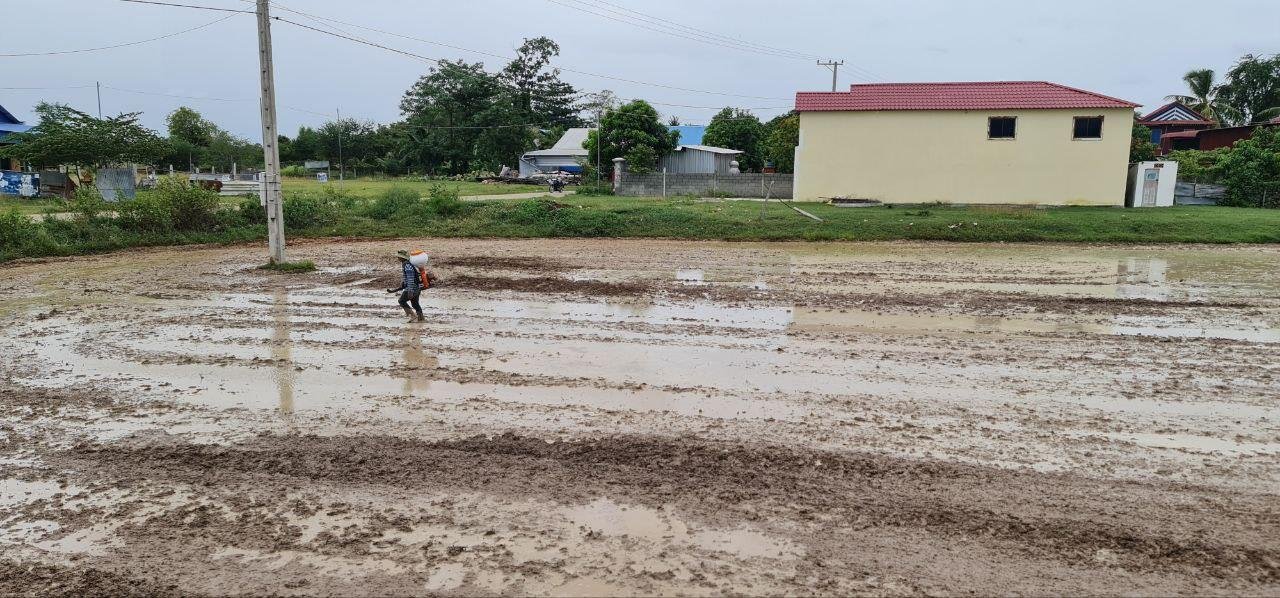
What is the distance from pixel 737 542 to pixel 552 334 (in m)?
5.78

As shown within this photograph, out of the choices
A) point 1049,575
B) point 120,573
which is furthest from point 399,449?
point 1049,575

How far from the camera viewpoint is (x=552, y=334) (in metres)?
10.2

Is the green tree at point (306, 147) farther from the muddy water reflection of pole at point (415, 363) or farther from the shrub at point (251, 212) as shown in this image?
the muddy water reflection of pole at point (415, 363)

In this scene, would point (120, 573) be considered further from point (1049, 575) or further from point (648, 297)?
point (648, 297)

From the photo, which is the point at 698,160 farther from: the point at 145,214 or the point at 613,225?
the point at 145,214

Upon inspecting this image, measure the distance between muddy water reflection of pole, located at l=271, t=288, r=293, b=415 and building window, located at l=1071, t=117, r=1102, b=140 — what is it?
28.3 metres

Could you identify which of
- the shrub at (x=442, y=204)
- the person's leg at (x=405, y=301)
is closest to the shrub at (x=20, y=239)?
the shrub at (x=442, y=204)

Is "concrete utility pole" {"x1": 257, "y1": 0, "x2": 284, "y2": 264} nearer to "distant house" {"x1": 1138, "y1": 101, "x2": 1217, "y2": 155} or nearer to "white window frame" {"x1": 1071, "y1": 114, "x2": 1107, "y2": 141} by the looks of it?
"white window frame" {"x1": 1071, "y1": 114, "x2": 1107, "y2": 141}

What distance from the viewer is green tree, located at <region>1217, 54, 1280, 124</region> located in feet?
201

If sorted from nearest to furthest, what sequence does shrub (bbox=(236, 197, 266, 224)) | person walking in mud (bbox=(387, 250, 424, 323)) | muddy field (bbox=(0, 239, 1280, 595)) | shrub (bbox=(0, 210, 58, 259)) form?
muddy field (bbox=(0, 239, 1280, 595)) < person walking in mud (bbox=(387, 250, 424, 323)) < shrub (bbox=(0, 210, 58, 259)) < shrub (bbox=(236, 197, 266, 224))

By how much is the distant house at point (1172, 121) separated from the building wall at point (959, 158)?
110 feet

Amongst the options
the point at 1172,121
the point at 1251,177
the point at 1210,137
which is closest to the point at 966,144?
the point at 1251,177

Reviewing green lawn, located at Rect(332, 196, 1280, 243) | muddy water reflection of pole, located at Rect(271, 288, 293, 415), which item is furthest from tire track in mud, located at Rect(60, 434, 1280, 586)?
green lawn, located at Rect(332, 196, 1280, 243)

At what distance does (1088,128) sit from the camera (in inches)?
1206
